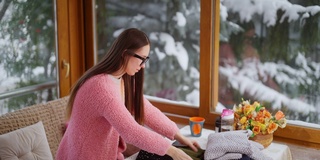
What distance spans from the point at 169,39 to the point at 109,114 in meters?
1.39

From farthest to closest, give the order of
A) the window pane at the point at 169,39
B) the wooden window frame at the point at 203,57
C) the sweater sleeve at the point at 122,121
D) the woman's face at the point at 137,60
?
the window pane at the point at 169,39 < the wooden window frame at the point at 203,57 < the woman's face at the point at 137,60 < the sweater sleeve at the point at 122,121

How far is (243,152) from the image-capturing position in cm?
192

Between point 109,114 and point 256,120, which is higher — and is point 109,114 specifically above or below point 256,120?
above

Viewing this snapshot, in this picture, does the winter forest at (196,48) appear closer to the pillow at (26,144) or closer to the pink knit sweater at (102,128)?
the pillow at (26,144)

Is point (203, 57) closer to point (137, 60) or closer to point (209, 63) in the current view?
point (209, 63)

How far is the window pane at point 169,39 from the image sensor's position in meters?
2.96

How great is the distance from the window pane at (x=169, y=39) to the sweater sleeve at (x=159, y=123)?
89cm

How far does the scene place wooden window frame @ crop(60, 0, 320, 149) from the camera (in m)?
2.66

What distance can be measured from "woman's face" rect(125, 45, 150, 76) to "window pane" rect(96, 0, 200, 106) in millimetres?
1090

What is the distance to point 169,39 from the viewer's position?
10.0 feet

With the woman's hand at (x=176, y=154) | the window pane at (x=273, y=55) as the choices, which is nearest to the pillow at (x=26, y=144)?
the woman's hand at (x=176, y=154)

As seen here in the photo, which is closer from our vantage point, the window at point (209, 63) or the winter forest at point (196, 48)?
the winter forest at point (196, 48)

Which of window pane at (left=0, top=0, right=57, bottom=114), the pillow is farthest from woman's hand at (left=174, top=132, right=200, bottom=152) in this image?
window pane at (left=0, top=0, right=57, bottom=114)

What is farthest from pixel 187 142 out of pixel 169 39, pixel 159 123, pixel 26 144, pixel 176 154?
pixel 169 39
